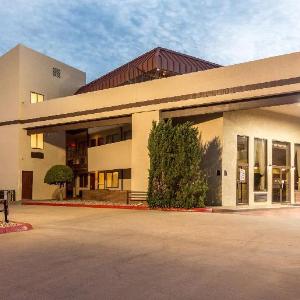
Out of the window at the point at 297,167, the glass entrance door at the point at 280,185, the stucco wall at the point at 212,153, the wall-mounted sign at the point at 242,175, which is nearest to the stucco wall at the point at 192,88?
the stucco wall at the point at 212,153

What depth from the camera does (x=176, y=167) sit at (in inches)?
846

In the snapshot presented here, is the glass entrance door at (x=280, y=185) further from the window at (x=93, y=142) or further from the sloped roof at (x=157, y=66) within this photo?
the window at (x=93, y=142)

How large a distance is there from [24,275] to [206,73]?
1718 centimetres

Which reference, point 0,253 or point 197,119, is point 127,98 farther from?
point 0,253

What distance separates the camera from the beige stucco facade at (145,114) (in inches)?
833

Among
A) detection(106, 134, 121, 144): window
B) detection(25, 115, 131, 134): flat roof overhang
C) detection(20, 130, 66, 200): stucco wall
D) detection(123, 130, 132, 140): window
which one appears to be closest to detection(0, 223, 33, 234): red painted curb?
detection(25, 115, 131, 134): flat roof overhang

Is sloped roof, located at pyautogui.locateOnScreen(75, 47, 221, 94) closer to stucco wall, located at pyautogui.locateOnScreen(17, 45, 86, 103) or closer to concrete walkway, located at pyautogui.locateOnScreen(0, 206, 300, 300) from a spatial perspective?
stucco wall, located at pyautogui.locateOnScreen(17, 45, 86, 103)

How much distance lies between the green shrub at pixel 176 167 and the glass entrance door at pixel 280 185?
23.7ft

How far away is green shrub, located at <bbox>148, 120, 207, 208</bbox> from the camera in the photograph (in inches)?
842

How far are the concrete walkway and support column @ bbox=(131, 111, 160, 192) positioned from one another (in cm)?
1046

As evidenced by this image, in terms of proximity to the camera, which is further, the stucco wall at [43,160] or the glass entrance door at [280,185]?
the stucco wall at [43,160]

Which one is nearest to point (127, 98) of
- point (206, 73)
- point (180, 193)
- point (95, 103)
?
point (95, 103)

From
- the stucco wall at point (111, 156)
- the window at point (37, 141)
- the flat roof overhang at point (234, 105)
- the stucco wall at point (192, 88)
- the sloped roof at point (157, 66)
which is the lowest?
the stucco wall at point (111, 156)

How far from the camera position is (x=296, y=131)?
2833 centimetres
